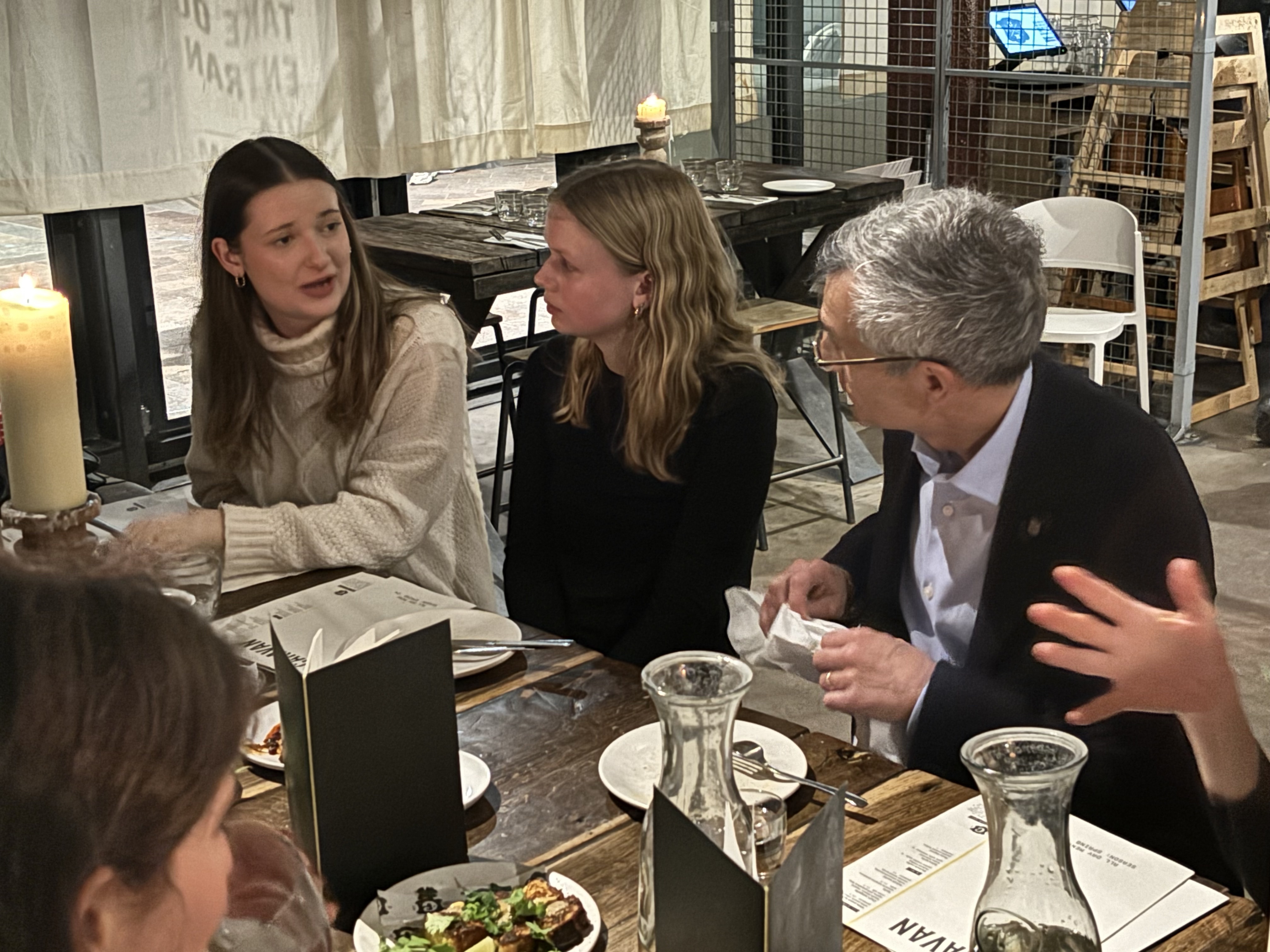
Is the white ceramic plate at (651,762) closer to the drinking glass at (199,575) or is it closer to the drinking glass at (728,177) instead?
the drinking glass at (199,575)

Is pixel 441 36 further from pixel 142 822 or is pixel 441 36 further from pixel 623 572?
pixel 142 822

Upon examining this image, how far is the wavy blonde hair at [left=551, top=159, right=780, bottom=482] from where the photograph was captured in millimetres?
2023

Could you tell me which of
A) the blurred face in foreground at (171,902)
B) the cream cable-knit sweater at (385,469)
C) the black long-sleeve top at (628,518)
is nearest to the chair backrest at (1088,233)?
the black long-sleeve top at (628,518)

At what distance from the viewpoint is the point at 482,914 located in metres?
1.03

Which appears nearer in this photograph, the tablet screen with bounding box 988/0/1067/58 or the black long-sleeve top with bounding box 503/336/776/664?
the black long-sleeve top with bounding box 503/336/776/664

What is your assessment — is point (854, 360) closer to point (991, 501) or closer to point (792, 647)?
point (991, 501)

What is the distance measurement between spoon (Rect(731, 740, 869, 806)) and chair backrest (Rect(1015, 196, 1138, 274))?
3.24 meters

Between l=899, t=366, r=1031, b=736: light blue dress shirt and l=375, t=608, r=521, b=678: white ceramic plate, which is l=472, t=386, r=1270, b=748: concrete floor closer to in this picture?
l=899, t=366, r=1031, b=736: light blue dress shirt

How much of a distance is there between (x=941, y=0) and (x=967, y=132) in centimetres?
60

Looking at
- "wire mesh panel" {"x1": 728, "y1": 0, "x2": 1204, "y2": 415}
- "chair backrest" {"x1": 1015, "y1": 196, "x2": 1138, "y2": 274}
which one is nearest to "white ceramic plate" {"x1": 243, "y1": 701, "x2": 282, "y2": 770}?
"chair backrest" {"x1": 1015, "y1": 196, "x2": 1138, "y2": 274}

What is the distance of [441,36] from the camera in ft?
15.0

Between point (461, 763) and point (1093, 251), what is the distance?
3475mm

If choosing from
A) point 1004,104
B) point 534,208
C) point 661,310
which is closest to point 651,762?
point 661,310

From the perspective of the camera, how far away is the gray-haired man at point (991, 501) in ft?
4.76
